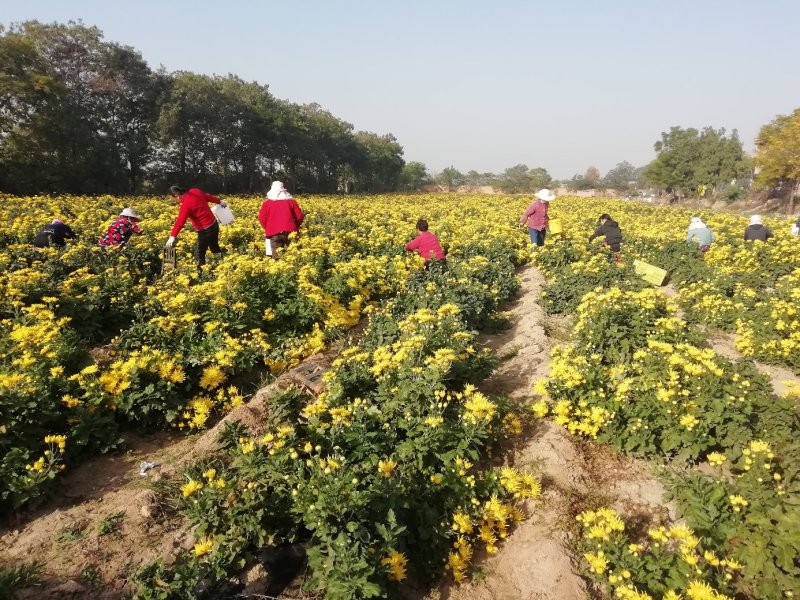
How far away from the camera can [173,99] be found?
30.2 m

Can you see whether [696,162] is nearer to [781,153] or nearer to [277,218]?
[781,153]

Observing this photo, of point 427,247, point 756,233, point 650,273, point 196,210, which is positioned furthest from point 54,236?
point 756,233

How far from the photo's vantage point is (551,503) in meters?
3.64

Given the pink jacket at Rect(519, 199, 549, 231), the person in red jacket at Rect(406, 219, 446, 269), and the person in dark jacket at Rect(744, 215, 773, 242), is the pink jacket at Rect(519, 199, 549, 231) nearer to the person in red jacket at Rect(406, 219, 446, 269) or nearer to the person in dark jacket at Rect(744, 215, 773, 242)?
the person in red jacket at Rect(406, 219, 446, 269)

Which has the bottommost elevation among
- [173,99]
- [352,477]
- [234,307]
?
[352,477]

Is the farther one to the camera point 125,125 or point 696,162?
point 696,162

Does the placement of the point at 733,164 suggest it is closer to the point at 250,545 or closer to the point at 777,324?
the point at 777,324

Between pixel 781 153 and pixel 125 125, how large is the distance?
5022 cm

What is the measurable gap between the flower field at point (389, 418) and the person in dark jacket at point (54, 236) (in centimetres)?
84

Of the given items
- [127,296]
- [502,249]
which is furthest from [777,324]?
[127,296]

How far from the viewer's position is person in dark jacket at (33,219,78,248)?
8.40m

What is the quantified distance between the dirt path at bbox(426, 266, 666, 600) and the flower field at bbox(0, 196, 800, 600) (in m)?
0.13

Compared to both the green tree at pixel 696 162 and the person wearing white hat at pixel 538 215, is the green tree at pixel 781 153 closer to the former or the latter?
the green tree at pixel 696 162

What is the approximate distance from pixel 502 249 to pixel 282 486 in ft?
29.5
